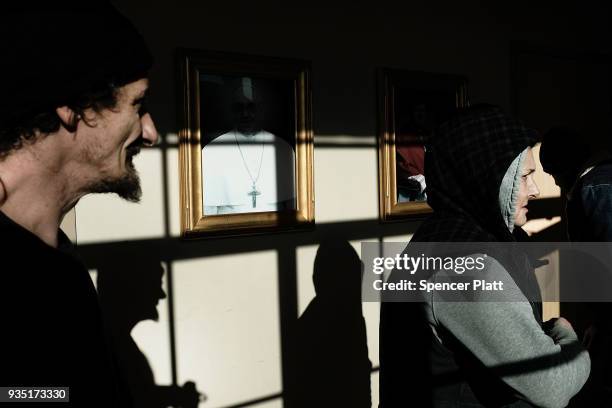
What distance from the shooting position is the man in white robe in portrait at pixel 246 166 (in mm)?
2137

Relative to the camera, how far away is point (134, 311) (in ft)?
6.45

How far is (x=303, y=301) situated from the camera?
2.42 metres

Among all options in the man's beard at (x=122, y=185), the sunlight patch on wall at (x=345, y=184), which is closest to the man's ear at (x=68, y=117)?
the man's beard at (x=122, y=185)

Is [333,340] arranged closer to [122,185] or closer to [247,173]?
[247,173]

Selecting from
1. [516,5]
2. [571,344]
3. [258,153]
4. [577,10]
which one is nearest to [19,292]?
[571,344]

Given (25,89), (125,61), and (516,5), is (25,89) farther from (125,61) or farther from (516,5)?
(516,5)

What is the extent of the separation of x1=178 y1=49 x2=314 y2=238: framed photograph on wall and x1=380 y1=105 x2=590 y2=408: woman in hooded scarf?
902mm

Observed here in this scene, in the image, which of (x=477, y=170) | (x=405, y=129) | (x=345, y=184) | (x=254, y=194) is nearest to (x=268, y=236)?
(x=254, y=194)

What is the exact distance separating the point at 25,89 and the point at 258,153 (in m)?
1.46

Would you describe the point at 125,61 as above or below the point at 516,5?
below

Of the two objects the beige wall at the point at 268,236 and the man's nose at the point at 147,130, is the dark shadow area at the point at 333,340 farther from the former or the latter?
the man's nose at the point at 147,130

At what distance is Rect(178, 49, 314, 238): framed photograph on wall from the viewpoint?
2.06 m

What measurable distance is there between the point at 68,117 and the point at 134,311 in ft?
4.09

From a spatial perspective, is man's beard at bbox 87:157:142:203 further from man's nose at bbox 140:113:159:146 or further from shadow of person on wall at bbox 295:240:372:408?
shadow of person on wall at bbox 295:240:372:408
